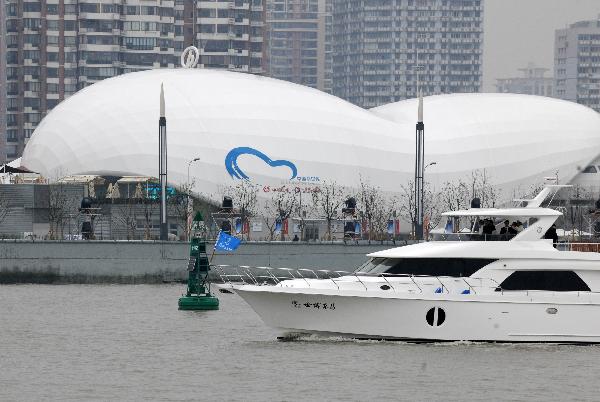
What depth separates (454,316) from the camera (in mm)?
63562

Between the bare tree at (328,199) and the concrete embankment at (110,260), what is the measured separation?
4389cm

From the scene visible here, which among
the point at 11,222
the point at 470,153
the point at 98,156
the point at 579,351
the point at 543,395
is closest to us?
the point at 543,395

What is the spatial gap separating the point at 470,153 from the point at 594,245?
372ft

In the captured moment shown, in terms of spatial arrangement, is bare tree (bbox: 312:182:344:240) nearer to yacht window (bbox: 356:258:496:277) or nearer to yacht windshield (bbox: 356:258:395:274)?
yacht windshield (bbox: 356:258:395:274)

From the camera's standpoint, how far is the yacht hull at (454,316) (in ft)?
208

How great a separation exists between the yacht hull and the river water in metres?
0.56

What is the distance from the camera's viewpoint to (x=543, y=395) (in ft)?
180

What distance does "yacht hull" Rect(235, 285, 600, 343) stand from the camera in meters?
63.4

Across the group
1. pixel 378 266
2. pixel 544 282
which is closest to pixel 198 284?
pixel 378 266

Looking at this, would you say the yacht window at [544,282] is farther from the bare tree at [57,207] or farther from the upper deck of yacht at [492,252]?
the bare tree at [57,207]

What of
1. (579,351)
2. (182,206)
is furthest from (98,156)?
(579,351)

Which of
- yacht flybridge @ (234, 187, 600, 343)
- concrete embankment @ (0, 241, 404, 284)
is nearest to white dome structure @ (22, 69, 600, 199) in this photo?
concrete embankment @ (0, 241, 404, 284)

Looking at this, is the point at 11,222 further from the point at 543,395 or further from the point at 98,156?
the point at 543,395

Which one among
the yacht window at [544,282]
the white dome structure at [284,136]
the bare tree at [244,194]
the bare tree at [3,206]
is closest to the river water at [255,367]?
the yacht window at [544,282]
